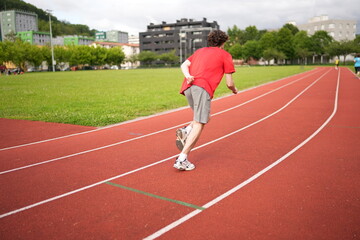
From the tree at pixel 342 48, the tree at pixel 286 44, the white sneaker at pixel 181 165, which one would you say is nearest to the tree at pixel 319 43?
the tree at pixel 286 44

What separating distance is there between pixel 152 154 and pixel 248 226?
2.75 metres

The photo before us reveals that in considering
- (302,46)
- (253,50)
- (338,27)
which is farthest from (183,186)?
(338,27)

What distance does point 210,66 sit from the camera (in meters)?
4.03

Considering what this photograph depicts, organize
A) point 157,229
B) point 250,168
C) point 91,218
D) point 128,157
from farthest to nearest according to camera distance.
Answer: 1. point 128,157
2. point 250,168
3. point 91,218
4. point 157,229

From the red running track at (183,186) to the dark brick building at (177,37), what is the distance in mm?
109659

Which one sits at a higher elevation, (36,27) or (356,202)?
(36,27)

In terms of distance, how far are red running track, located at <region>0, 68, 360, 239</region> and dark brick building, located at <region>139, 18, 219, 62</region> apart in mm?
109659

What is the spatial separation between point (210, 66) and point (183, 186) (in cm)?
171

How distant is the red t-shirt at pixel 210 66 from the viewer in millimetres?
4000

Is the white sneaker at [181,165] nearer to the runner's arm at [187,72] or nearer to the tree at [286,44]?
the runner's arm at [187,72]

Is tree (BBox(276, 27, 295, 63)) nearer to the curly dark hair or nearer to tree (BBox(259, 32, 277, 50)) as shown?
tree (BBox(259, 32, 277, 50))

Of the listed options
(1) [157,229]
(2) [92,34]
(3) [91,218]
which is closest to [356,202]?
(1) [157,229]

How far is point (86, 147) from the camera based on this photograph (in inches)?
227

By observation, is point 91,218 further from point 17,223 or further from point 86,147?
point 86,147
